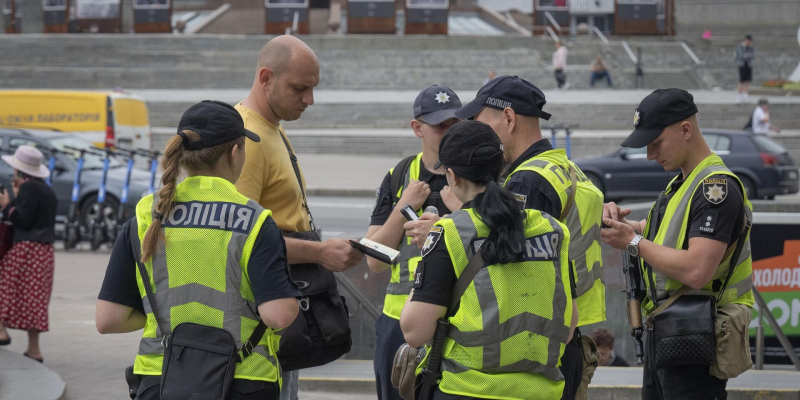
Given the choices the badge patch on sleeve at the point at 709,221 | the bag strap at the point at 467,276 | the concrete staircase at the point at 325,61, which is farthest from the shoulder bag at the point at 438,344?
the concrete staircase at the point at 325,61

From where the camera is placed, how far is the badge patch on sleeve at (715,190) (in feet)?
13.3

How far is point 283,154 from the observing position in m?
4.13

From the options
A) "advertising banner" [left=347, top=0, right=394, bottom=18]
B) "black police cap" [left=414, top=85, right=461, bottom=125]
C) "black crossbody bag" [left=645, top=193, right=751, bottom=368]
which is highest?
"advertising banner" [left=347, top=0, right=394, bottom=18]

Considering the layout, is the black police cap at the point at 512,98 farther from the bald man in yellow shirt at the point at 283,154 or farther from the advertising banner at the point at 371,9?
the advertising banner at the point at 371,9

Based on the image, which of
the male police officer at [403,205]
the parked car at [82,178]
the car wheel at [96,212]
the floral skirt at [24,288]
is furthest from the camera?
the parked car at [82,178]

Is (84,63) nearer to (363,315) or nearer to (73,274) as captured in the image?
(73,274)

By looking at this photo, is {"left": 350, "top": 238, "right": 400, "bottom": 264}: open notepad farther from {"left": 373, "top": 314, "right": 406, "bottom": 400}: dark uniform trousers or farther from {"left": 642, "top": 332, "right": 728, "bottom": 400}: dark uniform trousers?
{"left": 642, "top": 332, "right": 728, "bottom": 400}: dark uniform trousers

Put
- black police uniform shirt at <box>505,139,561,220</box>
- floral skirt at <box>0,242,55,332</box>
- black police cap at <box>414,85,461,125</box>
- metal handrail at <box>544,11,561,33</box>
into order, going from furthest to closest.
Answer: metal handrail at <box>544,11,561,33</box> < floral skirt at <box>0,242,55,332</box> < black police cap at <box>414,85,461,125</box> < black police uniform shirt at <box>505,139,561,220</box>

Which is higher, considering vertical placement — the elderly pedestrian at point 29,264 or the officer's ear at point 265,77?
the officer's ear at point 265,77

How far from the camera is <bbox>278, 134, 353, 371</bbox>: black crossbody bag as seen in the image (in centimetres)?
393

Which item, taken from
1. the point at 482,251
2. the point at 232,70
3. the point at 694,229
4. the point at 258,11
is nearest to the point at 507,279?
the point at 482,251

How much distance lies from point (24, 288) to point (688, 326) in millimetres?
6099

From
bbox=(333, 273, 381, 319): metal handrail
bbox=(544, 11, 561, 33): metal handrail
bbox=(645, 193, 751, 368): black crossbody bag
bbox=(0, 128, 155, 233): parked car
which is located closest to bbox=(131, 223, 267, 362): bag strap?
bbox=(645, 193, 751, 368): black crossbody bag

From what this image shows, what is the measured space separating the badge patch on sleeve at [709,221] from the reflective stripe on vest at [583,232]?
0.43 meters
